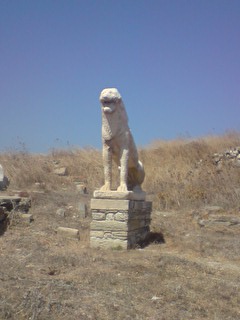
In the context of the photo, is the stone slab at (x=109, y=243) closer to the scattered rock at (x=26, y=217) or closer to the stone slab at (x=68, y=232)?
Answer: the stone slab at (x=68, y=232)

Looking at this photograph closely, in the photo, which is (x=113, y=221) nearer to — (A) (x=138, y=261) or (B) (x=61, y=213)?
(A) (x=138, y=261)

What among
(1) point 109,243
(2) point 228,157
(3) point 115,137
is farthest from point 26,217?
(2) point 228,157

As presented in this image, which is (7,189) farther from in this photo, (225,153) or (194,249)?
(225,153)

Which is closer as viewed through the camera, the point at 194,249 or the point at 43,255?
the point at 43,255

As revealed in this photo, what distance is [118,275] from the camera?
4629 mm

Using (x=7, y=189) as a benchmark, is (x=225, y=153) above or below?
above

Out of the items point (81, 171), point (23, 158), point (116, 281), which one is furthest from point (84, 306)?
point (23, 158)

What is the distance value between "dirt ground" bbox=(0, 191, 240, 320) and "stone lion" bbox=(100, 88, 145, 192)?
1.23m

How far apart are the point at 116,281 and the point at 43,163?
34.4 feet

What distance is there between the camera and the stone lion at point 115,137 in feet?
20.2

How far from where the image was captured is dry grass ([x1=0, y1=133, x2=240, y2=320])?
3.62 metres

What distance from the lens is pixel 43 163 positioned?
47.3 ft

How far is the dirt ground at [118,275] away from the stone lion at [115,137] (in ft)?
4.05

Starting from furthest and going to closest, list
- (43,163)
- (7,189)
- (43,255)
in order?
(43,163)
(7,189)
(43,255)
